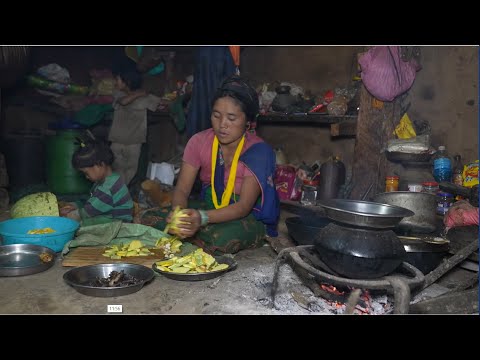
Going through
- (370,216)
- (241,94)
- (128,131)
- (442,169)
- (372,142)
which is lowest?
(370,216)

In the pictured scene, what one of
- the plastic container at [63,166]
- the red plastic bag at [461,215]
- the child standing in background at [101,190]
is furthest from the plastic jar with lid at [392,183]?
the plastic container at [63,166]

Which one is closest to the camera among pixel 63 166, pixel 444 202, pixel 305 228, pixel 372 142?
pixel 305 228

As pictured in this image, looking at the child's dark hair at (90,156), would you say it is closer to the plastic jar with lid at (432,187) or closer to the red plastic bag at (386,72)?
the red plastic bag at (386,72)

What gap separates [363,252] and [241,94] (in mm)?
1891

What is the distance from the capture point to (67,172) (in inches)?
277

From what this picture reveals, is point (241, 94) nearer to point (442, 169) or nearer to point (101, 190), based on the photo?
point (101, 190)

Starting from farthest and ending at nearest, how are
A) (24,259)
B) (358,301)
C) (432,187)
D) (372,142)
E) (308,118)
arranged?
(308,118) → (372,142) → (432,187) → (24,259) → (358,301)

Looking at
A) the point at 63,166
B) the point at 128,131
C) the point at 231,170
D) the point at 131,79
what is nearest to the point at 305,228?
the point at 231,170

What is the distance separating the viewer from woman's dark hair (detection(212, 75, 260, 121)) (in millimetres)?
3857

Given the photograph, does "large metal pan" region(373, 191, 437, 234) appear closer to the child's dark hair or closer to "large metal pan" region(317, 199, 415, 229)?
"large metal pan" region(317, 199, 415, 229)

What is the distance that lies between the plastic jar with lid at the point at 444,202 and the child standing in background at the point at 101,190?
3.11 m

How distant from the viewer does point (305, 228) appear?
12.3 feet

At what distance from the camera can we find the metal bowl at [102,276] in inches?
115

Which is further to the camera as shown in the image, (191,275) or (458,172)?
(458,172)
